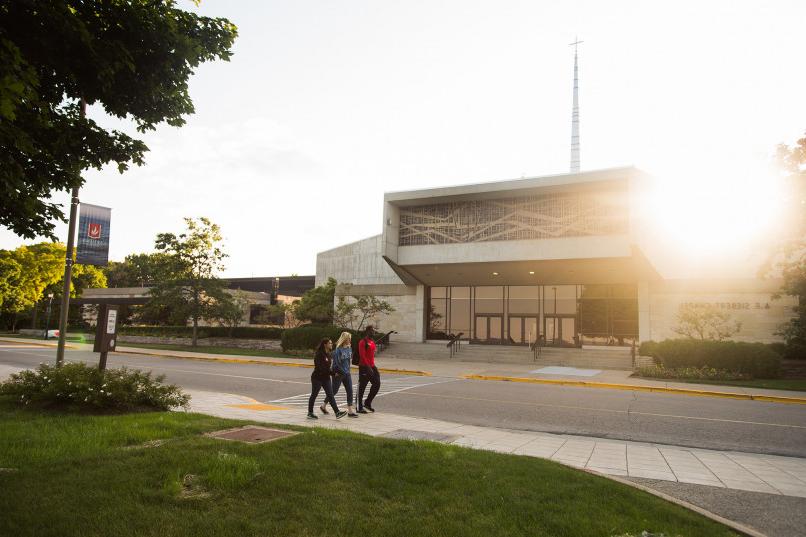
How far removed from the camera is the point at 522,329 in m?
35.9

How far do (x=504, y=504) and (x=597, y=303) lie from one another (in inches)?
1210

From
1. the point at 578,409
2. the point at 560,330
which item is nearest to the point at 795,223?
the point at 560,330

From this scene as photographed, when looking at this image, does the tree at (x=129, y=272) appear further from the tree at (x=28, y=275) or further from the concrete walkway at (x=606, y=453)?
the concrete walkway at (x=606, y=453)

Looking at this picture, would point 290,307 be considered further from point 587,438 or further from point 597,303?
point 587,438

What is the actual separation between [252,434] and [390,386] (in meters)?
10.2

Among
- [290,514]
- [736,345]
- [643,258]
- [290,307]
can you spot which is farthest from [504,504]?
[290,307]

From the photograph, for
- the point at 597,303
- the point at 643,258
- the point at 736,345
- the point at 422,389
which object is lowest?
the point at 422,389

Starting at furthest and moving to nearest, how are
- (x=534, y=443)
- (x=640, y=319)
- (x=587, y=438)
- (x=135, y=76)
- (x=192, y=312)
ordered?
(x=192, y=312)
(x=640, y=319)
(x=587, y=438)
(x=534, y=443)
(x=135, y=76)

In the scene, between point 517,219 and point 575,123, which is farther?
point 575,123

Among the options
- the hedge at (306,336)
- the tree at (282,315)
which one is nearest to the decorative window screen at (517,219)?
the hedge at (306,336)

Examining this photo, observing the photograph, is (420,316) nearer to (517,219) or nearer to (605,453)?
(517,219)

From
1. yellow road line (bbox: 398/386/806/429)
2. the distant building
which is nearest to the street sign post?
yellow road line (bbox: 398/386/806/429)

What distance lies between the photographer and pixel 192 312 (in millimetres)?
37312

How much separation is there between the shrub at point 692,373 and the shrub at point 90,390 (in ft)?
64.5
